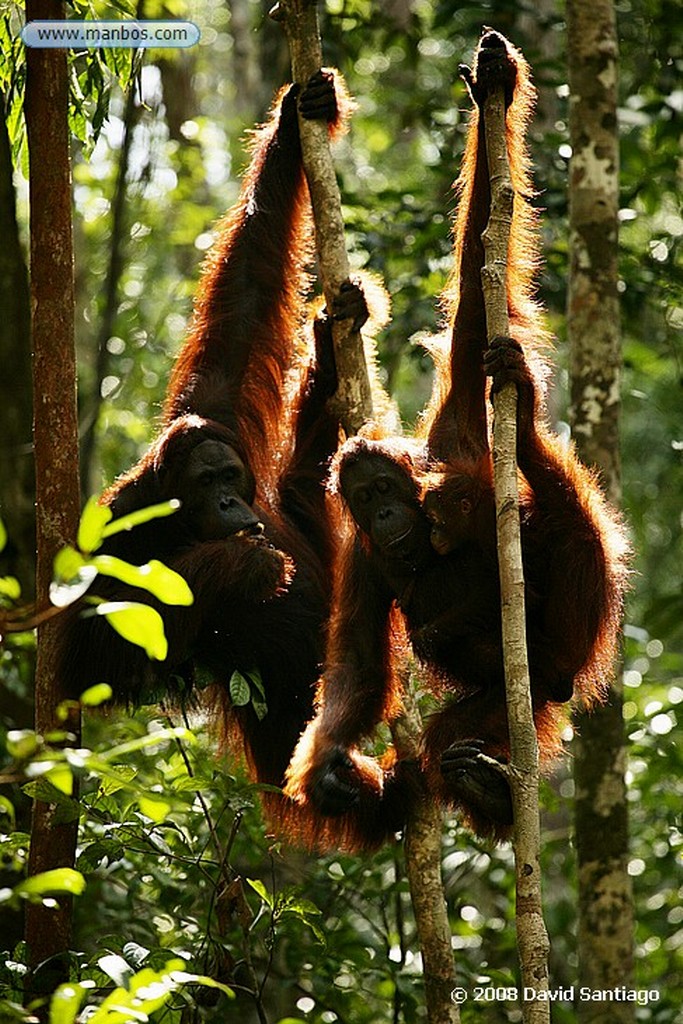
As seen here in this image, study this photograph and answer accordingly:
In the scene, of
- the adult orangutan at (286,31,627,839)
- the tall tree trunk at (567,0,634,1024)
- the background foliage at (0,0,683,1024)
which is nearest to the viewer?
the background foliage at (0,0,683,1024)

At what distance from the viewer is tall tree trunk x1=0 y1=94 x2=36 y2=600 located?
5312mm

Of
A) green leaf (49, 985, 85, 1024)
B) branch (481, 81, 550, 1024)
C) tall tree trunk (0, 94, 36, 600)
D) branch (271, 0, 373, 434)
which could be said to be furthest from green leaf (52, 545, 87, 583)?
tall tree trunk (0, 94, 36, 600)

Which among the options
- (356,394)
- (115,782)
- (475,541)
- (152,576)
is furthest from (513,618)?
(152,576)

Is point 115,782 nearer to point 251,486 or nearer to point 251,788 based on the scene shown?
point 251,788

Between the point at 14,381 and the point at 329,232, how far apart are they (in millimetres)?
1759

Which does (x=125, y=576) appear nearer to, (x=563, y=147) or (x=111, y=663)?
(x=111, y=663)

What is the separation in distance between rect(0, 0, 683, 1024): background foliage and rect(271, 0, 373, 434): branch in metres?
0.60

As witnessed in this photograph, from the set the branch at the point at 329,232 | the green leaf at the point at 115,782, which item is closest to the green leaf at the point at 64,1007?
the green leaf at the point at 115,782

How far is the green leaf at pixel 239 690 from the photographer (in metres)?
3.97

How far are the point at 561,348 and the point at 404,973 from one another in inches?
271

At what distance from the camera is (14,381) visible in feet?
17.7

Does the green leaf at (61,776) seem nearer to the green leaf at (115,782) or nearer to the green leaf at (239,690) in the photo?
the green leaf at (115,782)

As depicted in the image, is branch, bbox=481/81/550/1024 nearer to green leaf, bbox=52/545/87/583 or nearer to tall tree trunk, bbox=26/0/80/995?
tall tree trunk, bbox=26/0/80/995

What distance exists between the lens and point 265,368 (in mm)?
5090
